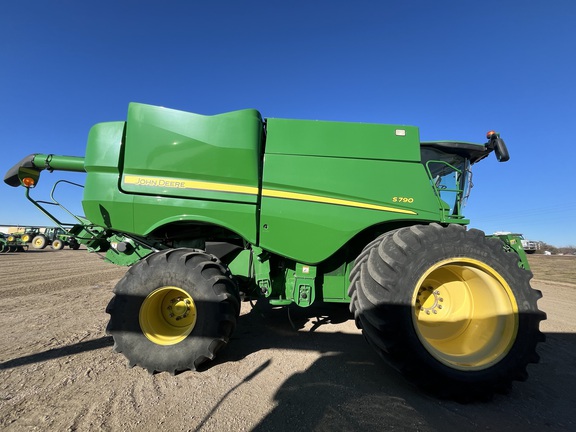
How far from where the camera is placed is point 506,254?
2666mm

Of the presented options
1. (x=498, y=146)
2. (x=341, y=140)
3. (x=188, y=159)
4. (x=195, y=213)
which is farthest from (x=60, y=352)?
(x=498, y=146)

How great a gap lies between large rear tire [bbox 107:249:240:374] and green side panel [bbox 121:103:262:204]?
29.7 inches

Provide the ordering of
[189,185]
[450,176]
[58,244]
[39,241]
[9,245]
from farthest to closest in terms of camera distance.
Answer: [58,244], [39,241], [9,245], [450,176], [189,185]

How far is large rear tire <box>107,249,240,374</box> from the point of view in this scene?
8.80 feet

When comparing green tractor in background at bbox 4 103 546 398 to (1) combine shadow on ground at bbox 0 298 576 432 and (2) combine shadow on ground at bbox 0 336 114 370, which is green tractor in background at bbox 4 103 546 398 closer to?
(1) combine shadow on ground at bbox 0 298 576 432

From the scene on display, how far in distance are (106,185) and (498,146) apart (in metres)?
4.80

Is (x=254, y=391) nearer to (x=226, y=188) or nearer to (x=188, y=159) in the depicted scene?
(x=226, y=188)

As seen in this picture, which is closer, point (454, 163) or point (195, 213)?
point (195, 213)

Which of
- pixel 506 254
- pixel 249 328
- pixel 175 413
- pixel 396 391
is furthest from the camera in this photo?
pixel 249 328

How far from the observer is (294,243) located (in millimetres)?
3041

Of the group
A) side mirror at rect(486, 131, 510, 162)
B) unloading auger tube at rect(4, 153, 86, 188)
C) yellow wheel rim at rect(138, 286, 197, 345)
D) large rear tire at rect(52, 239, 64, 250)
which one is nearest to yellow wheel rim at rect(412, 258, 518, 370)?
side mirror at rect(486, 131, 510, 162)

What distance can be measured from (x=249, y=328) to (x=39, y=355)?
2392 mm

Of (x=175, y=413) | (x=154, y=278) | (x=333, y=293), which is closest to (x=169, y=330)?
(x=154, y=278)

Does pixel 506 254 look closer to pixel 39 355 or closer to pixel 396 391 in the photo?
pixel 396 391
